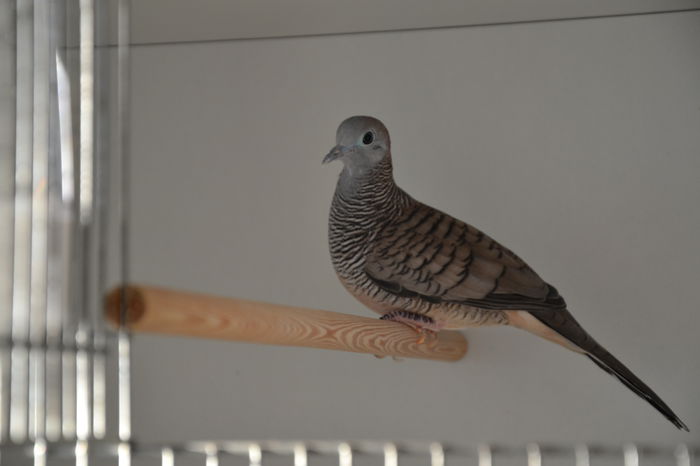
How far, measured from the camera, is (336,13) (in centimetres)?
180

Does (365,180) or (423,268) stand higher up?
(365,180)

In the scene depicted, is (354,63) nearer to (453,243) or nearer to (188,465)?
(453,243)

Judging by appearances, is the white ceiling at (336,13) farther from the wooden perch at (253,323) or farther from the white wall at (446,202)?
the wooden perch at (253,323)

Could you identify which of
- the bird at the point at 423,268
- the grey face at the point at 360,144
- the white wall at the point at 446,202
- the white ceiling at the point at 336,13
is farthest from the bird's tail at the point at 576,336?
the white ceiling at the point at 336,13

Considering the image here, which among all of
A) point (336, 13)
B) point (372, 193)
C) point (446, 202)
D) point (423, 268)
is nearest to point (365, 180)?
point (372, 193)

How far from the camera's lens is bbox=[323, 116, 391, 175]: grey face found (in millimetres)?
1534

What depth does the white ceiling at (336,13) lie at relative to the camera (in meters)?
1.74

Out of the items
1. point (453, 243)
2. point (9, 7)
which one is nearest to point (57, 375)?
point (9, 7)

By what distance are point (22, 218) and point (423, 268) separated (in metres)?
0.71

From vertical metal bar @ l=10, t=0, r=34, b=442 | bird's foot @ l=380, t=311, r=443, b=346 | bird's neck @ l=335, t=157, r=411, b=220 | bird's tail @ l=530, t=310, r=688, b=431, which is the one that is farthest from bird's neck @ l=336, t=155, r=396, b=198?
vertical metal bar @ l=10, t=0, r=34, b=442

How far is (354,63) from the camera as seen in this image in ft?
6.30

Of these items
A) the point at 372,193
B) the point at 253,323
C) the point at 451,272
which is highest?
the point at 372,193

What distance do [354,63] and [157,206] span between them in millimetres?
554

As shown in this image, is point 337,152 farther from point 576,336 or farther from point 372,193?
point 576,336
